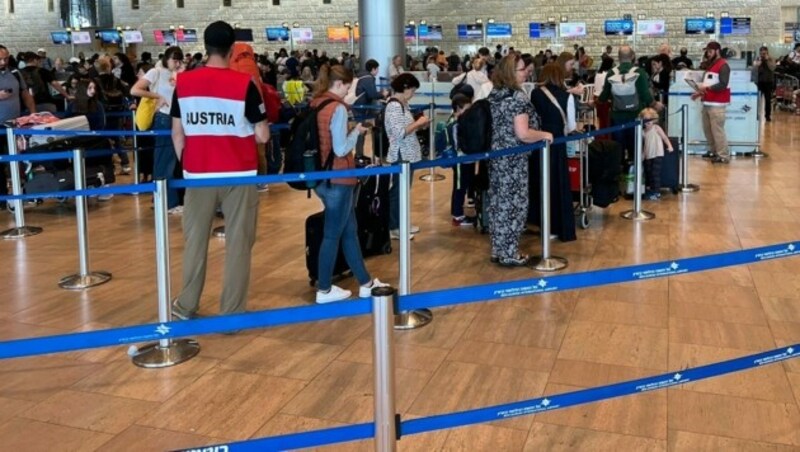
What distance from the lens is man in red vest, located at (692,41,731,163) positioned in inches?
461

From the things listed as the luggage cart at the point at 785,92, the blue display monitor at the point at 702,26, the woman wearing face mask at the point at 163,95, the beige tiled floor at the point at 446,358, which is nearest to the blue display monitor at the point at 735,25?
the blue display monitor at the point at 702,26

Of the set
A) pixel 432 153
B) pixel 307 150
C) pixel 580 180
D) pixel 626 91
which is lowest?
pixel 580 180

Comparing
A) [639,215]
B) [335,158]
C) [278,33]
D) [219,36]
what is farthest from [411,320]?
[278,33]

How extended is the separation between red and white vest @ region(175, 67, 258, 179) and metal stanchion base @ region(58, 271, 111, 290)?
1954 mm

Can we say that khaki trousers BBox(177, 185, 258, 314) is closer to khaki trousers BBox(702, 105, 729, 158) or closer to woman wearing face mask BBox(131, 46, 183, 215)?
woman wearing face mask BBox(131, 46, 183, 215)

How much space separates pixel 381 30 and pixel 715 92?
10.0 m

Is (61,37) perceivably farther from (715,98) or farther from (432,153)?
(715,98)

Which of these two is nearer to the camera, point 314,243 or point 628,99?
point 314,243

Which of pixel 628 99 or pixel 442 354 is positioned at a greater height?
pixel 628 99

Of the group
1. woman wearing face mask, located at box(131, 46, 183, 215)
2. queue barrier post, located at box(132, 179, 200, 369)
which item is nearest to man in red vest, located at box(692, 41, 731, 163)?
woman wearing face mask, located at box(131, 46, 183, 215)

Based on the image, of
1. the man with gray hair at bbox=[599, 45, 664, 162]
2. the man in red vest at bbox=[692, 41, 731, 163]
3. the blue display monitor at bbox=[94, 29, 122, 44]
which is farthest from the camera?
the blue display monitor at bbox=[94, 29, 122, 44]

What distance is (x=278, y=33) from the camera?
36.3m

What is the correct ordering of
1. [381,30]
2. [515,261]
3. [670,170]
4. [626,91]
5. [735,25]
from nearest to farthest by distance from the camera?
[515,261], [670,170], [626,91], [381,30], [735,25]

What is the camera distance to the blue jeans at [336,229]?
5.35 metres
